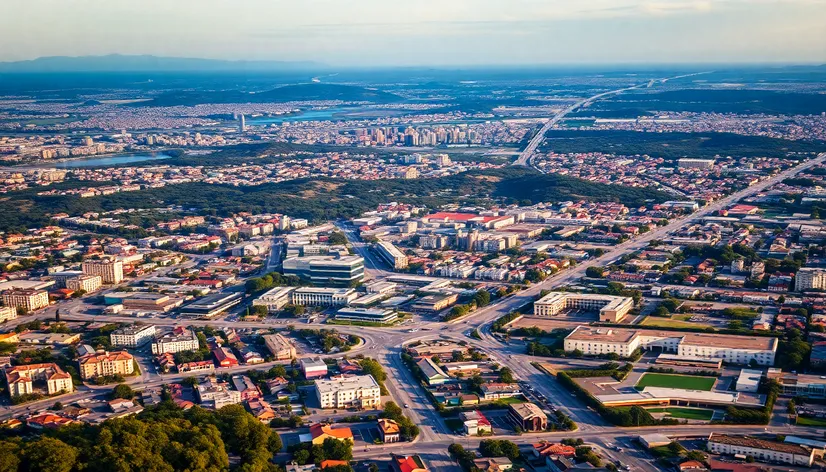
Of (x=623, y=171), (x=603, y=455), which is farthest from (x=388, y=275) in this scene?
(x=623, y=171)

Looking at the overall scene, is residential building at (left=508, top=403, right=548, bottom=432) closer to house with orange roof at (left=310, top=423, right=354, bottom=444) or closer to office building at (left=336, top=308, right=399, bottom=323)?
house with orange roof at (left=310, top=423, right=354, bottom=444)

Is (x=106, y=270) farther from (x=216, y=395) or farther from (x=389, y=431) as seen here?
(x=389, y=431)

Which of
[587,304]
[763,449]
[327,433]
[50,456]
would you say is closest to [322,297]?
[587,304]

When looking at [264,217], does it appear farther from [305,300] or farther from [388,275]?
[305,300]

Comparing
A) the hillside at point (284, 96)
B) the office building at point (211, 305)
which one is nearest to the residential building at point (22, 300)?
the office building at point (211, 305)

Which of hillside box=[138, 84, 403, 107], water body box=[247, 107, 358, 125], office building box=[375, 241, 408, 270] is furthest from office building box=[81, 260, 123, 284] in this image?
hillside box=[138, 84, 403, 107]

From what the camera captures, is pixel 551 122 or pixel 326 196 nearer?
pixel 326 196
